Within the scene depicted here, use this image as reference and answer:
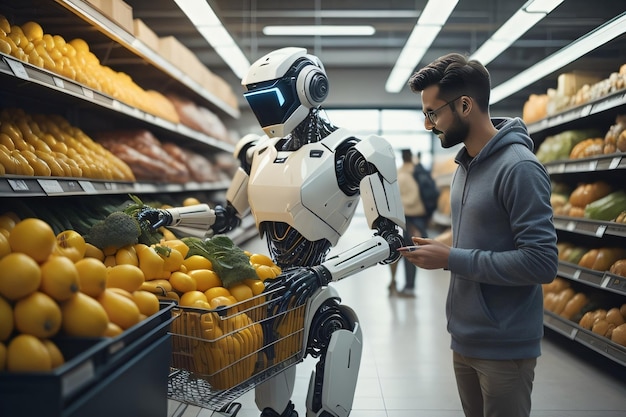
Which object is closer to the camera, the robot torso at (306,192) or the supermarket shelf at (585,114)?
the robot torso at (306,192)

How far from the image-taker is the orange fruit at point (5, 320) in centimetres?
110

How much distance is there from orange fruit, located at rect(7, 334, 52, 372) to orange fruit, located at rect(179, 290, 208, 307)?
0.67 metres

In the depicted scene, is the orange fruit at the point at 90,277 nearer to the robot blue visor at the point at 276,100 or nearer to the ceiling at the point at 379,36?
the robot blue visor at the point at 276,100

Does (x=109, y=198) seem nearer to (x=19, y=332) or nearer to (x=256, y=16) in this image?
(x=19, y=332)

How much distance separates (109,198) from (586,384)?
3.44 metres

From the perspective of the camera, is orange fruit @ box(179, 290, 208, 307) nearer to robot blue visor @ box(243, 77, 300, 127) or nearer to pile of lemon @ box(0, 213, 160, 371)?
pile of lemon @ box(0, 213, 160, 371)

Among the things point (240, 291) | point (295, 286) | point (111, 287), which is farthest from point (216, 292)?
point (111, 287)

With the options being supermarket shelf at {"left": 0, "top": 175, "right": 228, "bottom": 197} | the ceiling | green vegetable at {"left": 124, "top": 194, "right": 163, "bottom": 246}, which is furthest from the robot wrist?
the ceiling

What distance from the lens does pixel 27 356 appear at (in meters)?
1.05

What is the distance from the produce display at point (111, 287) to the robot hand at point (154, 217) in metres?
0.10

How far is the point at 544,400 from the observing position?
10.7 feet

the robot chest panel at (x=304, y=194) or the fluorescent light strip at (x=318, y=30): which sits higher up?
the fluorescent light strip at (x=318, y=30)

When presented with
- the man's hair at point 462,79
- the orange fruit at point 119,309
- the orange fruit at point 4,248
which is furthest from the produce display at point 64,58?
the man's hair at point 462,79

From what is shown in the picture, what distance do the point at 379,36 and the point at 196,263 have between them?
9.61m
